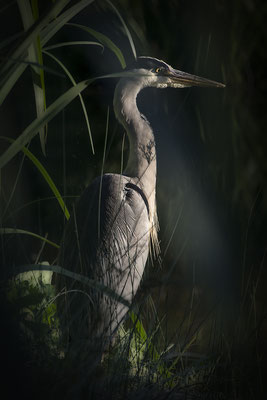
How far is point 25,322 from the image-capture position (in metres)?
0.85

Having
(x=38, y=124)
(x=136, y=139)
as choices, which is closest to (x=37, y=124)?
(x=38, y=124)

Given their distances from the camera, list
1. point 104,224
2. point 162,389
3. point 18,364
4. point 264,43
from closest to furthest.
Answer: point 18,364 < point 162,389 < point 104,224 < point 264,43

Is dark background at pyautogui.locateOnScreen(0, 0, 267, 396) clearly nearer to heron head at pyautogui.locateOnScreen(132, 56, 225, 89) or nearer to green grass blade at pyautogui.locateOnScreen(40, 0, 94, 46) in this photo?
heron head at pyautogui.locateOnScreen(132, 56, 225, 89)

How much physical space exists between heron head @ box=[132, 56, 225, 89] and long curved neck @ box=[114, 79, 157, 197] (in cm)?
6

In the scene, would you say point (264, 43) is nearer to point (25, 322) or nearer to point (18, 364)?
point (25, 322)

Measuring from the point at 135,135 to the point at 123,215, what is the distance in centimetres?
26

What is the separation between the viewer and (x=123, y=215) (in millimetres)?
1354

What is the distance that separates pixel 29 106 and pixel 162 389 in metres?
1.59

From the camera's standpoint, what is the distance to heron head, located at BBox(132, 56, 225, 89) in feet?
5.10

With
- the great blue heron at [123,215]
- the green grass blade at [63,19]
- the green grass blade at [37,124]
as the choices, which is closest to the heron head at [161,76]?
the great blue heron at [123,215]

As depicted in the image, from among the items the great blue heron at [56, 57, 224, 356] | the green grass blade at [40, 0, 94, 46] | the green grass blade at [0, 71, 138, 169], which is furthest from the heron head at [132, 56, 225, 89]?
the green grass blade at [0, 71, 138, 169]

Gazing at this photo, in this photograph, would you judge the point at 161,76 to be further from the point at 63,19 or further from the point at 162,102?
the point at 63,19

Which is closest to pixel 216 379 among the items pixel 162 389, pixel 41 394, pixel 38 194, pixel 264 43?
pixel 162 389

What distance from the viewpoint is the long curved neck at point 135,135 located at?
147cm
